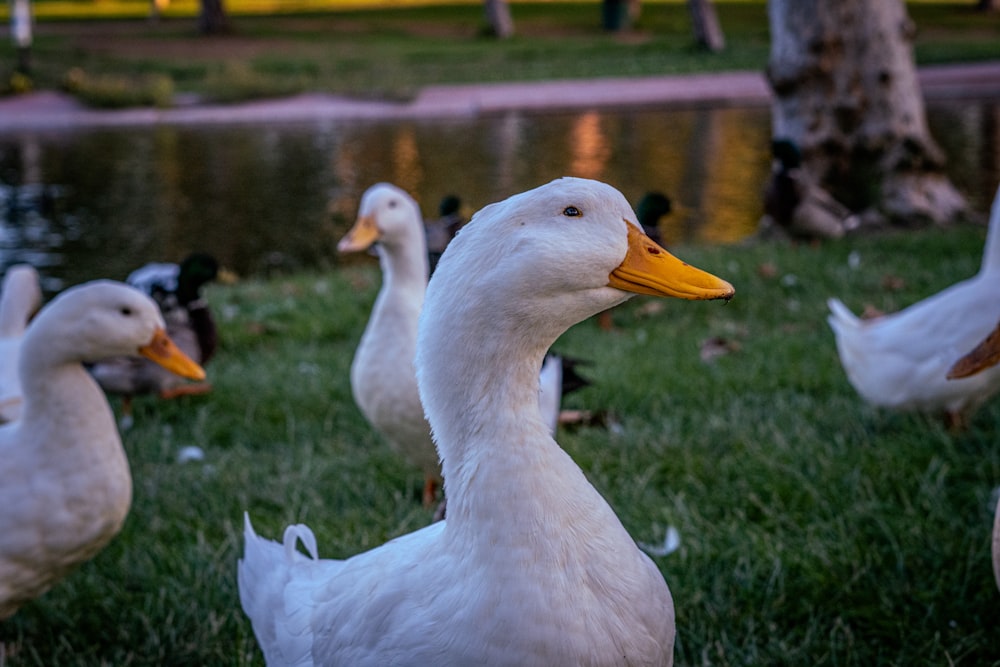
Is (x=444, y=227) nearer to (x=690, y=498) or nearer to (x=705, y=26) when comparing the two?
(x=690, y=498)

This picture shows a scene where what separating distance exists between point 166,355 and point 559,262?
200cm

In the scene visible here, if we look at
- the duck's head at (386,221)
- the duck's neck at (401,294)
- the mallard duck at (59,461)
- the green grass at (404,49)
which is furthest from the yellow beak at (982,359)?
the green grass at (404,49)

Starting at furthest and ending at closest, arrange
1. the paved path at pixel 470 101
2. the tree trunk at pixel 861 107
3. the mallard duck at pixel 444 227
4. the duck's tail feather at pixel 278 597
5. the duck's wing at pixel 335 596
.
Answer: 1. the paved path at pixel 470 101
2. the tree trunk at pixel 861 107
3. the mallard duck at pixel 444 227
4. the duck's tail feather at pixel 278 597
5. the duck's wing at pixel 335 596

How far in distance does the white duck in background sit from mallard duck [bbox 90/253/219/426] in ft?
4.61

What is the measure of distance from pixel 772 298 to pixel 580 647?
4.66 m

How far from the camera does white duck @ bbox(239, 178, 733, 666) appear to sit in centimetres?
170

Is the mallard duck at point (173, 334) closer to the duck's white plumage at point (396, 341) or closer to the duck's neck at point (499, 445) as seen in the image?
the duck's white plumage at point (396, 341)

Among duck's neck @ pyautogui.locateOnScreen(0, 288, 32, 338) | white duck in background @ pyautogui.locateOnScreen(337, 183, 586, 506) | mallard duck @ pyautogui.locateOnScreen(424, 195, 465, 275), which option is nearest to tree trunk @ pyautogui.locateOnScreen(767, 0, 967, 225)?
mallard duck @ pyautogui.locateOnScreen(424, 195, 465, 275)

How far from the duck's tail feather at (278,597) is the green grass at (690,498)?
31cm

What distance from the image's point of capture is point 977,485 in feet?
10.7

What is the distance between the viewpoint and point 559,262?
1719mm

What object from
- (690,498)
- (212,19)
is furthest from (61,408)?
(212,19)

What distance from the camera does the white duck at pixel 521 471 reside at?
170cm

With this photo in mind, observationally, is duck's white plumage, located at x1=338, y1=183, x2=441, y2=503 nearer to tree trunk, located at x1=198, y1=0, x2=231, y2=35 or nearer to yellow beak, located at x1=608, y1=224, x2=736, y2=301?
yellow beak, located at x1=608, y1=224, x2=736, y2=301
